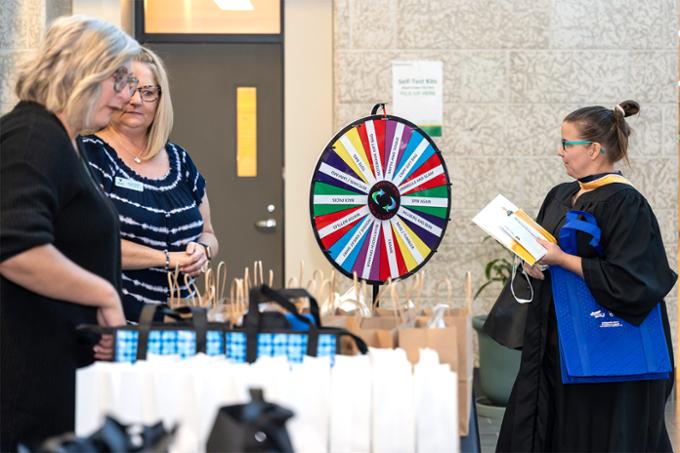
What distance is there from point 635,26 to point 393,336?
14.0 feet

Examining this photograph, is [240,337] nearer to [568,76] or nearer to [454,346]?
[454,346]

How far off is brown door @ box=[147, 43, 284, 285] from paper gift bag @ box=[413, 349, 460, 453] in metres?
4.39

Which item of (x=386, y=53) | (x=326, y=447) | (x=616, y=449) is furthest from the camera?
(x=386, y=53)

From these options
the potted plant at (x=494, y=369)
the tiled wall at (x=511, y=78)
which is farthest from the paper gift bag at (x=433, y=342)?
the tiled wall at (x=511, y=78)

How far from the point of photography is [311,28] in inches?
232

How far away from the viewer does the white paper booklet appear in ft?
Result: 10.2

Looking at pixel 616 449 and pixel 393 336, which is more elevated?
pixel 393 336

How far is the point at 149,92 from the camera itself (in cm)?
293

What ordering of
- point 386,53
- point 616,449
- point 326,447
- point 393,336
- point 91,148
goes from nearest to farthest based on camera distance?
1. point 326,447
2. point 393,336
3. point 91,148
4. point 616,449
5. point 386,53

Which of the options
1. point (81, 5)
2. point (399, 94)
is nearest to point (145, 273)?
point (399, 94)

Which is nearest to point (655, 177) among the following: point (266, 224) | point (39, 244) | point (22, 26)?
point (266, 224)

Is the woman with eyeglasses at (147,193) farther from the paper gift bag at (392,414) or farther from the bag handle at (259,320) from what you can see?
the paper gift bag at (392,414)

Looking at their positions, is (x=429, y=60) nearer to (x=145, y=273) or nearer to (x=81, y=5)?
(x=81, y=5)

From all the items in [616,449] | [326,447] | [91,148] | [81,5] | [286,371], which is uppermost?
[81,5]
